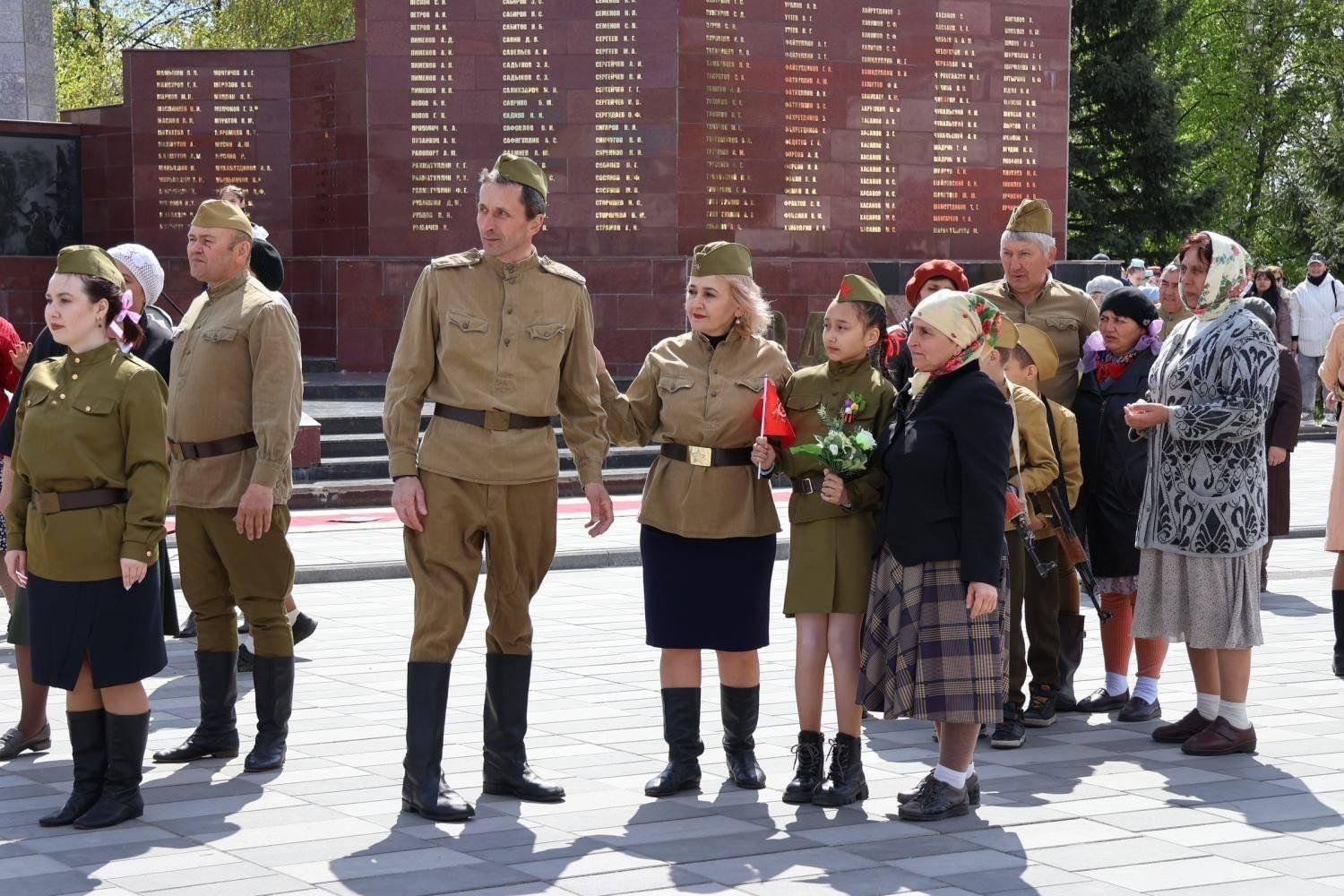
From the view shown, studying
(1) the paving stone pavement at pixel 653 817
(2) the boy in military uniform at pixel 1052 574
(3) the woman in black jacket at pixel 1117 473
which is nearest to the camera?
(1) the paving stone pavement at pixel 653 817

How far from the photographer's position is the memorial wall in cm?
1834

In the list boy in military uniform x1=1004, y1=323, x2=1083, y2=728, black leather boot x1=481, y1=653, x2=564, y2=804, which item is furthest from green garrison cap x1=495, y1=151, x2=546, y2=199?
boy in military uniform x1=1004, y1=323, x2=1083, y2=728

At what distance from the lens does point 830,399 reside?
6.11 m

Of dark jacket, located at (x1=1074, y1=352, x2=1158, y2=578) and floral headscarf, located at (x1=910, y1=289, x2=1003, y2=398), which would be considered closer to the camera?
floral headscarf, located at (x1=910, y1=289, x2=1003, y2=398)

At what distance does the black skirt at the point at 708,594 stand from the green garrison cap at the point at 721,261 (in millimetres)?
855

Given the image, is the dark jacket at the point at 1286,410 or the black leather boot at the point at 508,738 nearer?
the black leather boot at the point at 508,738

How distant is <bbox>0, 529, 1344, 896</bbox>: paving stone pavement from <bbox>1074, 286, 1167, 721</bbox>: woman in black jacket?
25 cm

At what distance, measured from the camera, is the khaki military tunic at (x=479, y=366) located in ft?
19.0

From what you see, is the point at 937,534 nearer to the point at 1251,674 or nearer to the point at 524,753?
the point at 524,753

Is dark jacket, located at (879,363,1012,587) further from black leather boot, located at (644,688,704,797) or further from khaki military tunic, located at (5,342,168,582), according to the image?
khaki military tunic, located at (5,342,168,582)

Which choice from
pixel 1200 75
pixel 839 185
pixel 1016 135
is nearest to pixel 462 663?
pixel 839 185

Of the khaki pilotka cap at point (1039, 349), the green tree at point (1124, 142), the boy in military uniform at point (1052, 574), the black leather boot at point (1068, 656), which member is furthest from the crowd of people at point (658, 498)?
the green tree at point (1124, 142)

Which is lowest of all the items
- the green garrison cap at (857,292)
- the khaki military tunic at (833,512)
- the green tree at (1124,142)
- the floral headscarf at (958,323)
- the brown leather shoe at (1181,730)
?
the brown leather shoe at (1181,730)

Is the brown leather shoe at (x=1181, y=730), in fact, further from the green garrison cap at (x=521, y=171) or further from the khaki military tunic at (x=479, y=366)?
the green garrison cap at (x=521, y=171)
